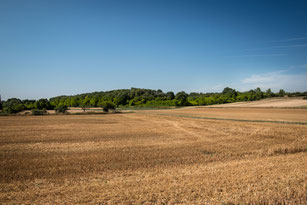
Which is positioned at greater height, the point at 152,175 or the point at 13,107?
the point at 13,107

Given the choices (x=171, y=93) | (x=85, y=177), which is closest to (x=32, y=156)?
(x=85, y=177)

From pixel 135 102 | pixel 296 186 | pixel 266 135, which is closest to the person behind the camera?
pixel 296 186

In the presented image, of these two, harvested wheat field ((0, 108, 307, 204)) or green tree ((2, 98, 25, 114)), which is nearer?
harvested wheat field ((0, 108, 307, 204))

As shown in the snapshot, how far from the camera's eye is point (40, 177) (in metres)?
9.84

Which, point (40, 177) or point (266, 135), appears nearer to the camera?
point (40, 177)

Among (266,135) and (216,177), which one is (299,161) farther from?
(266,135)

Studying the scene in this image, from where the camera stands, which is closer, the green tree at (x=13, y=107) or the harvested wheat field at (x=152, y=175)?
the harvested wheat field at (x=152, y=175)

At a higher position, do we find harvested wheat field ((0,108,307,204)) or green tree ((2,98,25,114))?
green tree ((2,98,25,114))

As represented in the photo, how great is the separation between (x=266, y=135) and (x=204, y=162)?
13.3 meters

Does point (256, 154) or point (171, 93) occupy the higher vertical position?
point (171, 93)

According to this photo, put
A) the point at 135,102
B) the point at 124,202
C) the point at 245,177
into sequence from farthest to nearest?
the point at 135,102 < the point at 245,177 < the point at 124,202

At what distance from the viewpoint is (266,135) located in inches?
843

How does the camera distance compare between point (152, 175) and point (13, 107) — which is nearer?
point (152, 175)

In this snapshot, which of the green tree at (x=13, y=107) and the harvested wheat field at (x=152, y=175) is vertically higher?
the green tree at (x=13, y=107)
